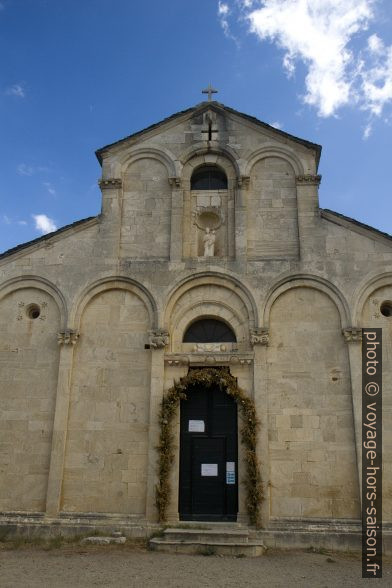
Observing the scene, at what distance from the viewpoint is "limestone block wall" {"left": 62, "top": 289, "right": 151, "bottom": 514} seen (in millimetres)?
13820

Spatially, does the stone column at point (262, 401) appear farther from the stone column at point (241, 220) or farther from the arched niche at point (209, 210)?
the arched niche at point (209, 210)

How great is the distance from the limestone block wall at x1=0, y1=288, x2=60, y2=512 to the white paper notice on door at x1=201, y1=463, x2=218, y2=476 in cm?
411

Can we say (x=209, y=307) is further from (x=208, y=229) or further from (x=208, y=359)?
(x=208, y=229)

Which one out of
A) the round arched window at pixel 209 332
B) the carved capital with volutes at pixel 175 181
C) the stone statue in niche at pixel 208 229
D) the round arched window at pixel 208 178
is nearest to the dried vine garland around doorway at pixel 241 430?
the round arched window at pixel 209 332

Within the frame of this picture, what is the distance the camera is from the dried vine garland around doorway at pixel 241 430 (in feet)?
43.8

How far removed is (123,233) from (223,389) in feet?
18.4

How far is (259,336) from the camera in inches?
574

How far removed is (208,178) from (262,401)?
725cm

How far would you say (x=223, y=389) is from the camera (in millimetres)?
14383

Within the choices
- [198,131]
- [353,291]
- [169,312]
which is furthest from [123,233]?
[353,291]

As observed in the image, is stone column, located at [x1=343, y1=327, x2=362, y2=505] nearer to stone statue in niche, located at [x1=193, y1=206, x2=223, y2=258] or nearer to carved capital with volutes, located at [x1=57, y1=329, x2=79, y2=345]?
stone statue in niche, located at [x1=193, y1=206, x2=223, y2=258]

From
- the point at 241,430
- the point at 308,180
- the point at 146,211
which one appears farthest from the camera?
the point at 146,211

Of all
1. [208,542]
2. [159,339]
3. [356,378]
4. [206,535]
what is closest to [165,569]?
[208,542]

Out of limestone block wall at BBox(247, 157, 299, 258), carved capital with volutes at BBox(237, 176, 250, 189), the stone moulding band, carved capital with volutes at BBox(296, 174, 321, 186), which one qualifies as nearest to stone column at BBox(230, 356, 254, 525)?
the stone moulding band
